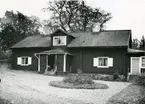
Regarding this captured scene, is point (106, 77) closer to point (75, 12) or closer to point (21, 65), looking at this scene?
point (21, 65)

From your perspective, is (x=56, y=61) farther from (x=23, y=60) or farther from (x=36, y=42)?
(x=23, y=60)

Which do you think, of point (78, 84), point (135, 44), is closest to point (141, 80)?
point (78, 84)

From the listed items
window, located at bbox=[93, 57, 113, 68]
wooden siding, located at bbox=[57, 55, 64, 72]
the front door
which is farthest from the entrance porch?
the front door

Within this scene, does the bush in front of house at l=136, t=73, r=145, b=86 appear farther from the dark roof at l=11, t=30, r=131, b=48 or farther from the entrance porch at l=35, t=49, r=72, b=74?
the entrance porch at l=35, t=49, r=72, b=74

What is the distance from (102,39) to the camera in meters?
27.8

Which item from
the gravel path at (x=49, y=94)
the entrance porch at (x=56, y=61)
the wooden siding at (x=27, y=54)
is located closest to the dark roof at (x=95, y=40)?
the wooden siding at (x=27, y=54)

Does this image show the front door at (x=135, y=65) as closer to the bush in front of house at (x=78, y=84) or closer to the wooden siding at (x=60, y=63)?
the wooden siding at (x=60, y=63)

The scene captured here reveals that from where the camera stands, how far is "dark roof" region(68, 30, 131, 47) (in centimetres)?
2609

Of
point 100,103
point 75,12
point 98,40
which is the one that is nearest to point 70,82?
point 100,103

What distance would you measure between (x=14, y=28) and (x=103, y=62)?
2401 cm

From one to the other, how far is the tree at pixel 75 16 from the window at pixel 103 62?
828 inches

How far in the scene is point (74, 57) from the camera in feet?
91.0

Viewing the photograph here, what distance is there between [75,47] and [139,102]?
58.7 ft

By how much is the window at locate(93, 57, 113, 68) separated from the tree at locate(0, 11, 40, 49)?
70.1 feet
